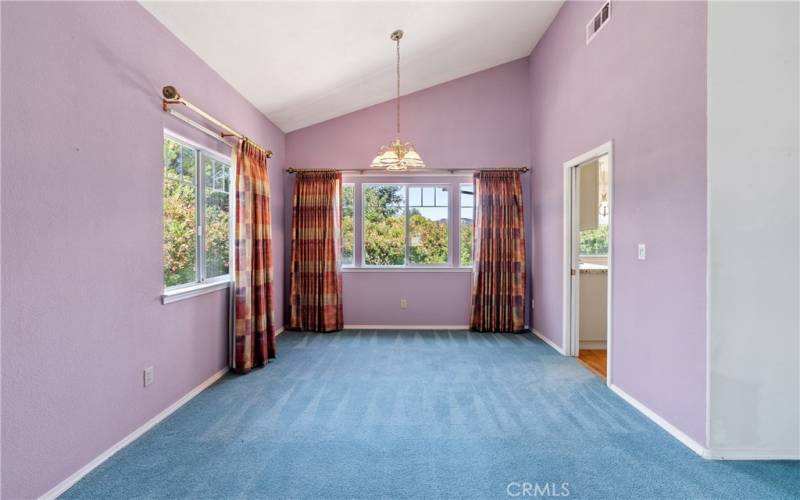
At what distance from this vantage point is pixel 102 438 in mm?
2018

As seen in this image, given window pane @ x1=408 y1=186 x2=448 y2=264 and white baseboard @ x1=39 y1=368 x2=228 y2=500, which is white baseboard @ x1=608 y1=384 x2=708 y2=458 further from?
white baseboard @ x1=39 y1=368 x2=228 y2=500

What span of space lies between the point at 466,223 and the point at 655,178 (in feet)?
8.92

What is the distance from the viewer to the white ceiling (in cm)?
266

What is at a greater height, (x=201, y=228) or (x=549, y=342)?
(x=201, y=228)

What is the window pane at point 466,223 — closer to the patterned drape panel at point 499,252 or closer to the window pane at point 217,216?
the patterned drape panel at point 499,252

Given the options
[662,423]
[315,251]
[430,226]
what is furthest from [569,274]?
[315,251]

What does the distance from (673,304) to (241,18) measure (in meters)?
3.51

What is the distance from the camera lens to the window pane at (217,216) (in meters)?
3.23

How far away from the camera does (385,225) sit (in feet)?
16.8

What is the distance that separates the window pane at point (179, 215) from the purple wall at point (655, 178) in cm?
345

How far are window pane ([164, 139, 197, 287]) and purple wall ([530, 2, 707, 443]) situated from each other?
345 centimetres

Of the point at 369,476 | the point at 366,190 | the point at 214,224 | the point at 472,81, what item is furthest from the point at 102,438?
the point at 472,81

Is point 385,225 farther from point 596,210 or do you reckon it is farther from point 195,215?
point 596,210

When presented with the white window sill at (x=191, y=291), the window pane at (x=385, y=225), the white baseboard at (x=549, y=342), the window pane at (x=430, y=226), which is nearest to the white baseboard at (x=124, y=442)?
the white window sill at (x=191, y=291)
